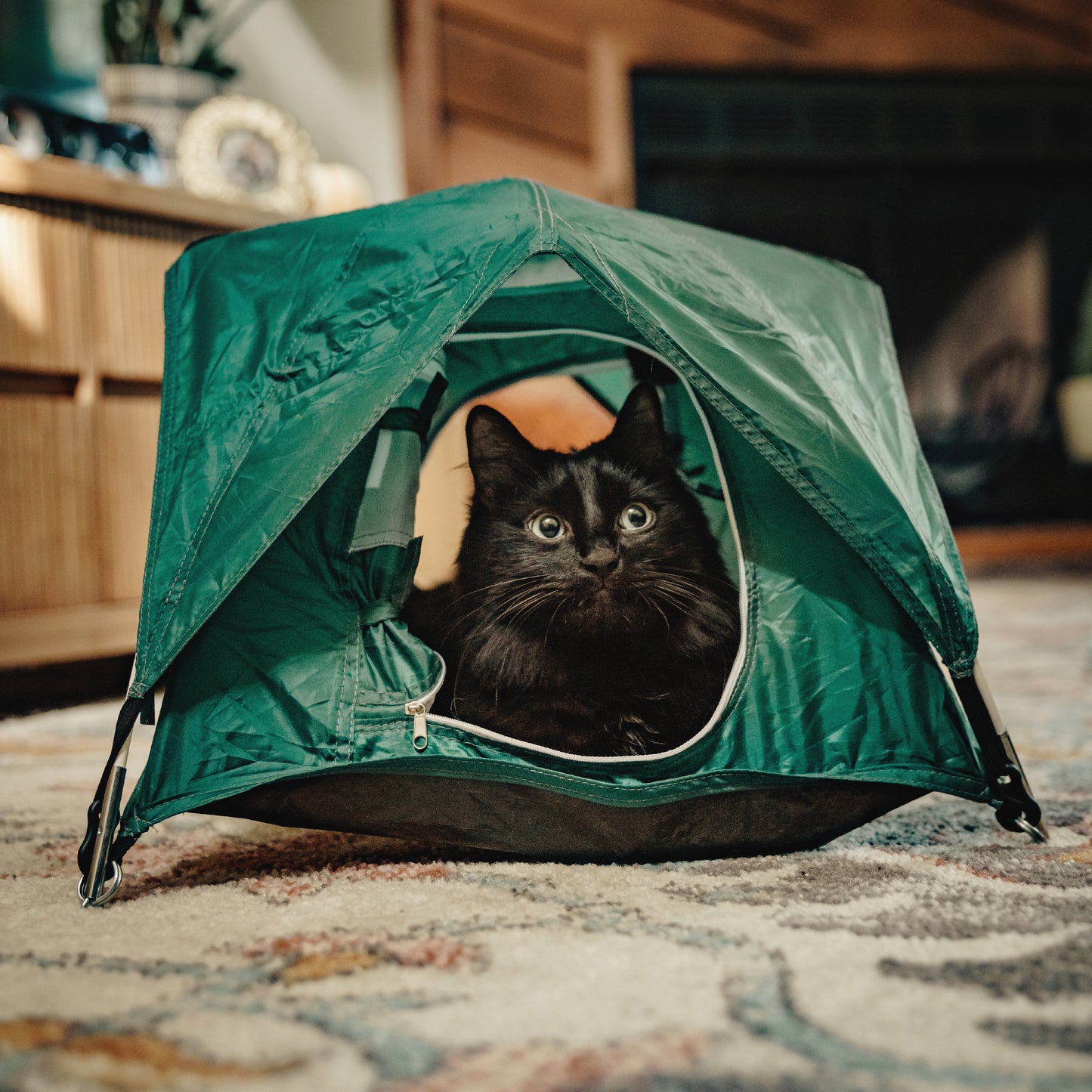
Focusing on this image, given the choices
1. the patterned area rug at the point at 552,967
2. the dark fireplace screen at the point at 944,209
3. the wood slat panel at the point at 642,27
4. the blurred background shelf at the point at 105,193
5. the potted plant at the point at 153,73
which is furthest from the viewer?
the dark fireplace screen at the point at 944,209

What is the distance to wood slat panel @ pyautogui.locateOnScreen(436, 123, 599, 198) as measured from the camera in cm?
311

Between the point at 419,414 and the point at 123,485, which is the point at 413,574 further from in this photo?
the point at 123,485

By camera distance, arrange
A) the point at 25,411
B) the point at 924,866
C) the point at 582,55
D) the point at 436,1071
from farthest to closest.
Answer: the point at 582,55, the point at 25,411, the point at 924,866, the point at 436,1071

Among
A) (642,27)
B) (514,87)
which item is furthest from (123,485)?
(642,27)

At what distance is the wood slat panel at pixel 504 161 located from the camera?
3107 millimetres

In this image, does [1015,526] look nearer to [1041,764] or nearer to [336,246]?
[1041,764]

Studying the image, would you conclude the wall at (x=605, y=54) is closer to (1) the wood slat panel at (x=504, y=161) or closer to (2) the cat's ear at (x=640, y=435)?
(1) the wood slat panel at (x=504, y=161)

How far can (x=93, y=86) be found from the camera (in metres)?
2.20

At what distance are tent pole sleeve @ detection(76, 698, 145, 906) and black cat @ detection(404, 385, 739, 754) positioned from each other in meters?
0.31

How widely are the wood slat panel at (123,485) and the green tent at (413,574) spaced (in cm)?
87

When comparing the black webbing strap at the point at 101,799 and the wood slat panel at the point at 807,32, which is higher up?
the wood slat panel at the point at 807,32

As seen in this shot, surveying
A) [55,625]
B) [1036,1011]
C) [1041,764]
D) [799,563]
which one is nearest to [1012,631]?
[1041,764]

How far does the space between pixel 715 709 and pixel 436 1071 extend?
478mm

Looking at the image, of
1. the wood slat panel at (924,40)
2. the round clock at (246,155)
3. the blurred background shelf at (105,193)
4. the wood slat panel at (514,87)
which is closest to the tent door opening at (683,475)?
the blurred background shelf at (105,193)
